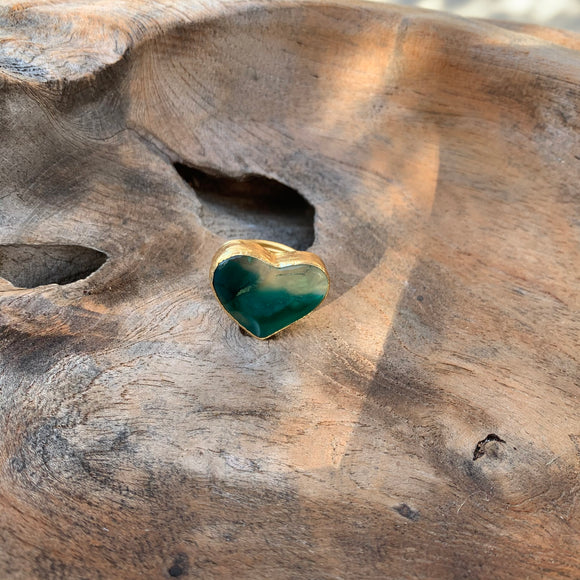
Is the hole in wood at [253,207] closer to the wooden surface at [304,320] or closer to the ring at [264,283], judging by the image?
the wooden surface at [304,320]

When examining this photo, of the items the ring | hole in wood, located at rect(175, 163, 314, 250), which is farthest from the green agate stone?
hole in wood, located at rect(175, 163, 314, 250)

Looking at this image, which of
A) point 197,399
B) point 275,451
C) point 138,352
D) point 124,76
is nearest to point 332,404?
point 275,451

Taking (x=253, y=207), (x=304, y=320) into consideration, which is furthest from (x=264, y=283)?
(x=253, y=207)


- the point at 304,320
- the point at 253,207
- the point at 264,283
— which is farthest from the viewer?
the point at 253,207

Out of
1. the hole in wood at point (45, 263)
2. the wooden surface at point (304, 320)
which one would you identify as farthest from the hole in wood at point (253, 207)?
the hole in wood at point (45, 263)

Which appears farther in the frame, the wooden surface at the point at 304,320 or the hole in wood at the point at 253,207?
the hole in wood at the point at 253,207

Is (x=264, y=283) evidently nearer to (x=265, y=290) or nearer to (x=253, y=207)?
(x=265, y=290)

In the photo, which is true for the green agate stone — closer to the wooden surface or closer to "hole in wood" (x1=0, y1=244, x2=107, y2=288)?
the wooden surface
